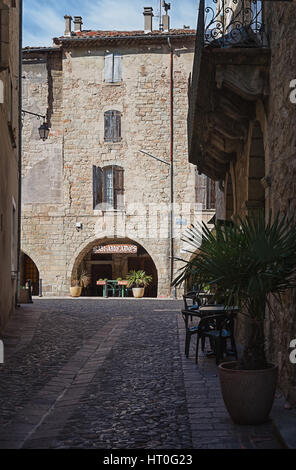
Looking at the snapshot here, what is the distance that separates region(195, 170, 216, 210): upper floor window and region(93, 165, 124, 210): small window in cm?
305

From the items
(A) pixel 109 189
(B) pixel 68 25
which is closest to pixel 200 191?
(A) pixel 109 189

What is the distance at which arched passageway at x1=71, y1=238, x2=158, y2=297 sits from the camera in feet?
82.3

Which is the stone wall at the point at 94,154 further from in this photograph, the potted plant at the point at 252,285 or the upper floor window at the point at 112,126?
the potted plant at the point at 252,285

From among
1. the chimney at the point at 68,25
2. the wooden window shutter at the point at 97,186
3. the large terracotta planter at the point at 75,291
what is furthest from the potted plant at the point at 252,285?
the chimney at the point at 68,25

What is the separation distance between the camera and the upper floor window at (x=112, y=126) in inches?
961

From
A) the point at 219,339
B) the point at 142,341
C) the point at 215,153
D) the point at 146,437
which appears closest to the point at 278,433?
the point at 146,437

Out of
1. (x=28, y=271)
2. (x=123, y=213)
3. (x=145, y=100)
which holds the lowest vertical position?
(x=28, y=271)

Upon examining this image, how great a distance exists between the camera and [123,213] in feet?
79.4

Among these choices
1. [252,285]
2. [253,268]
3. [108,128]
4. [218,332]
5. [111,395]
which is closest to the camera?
[252,285]

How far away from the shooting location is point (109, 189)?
2442cm

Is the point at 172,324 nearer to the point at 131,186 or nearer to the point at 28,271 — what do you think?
the point at 131,186

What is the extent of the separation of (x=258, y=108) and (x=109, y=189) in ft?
56.8

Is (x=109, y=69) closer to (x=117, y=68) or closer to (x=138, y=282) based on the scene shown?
(x=117, y=68)

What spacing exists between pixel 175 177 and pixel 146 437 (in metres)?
20.2
